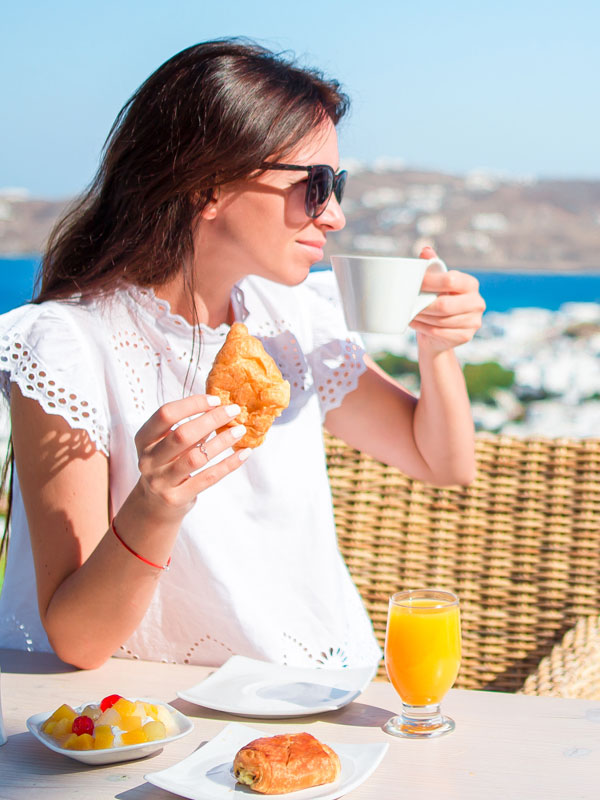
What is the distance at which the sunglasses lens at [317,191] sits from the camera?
1583 millimetres

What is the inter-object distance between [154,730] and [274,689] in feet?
0.81

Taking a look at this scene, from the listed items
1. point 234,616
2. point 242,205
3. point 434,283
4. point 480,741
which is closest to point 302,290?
point 242,205

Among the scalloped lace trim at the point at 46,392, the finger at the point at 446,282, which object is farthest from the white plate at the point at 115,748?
the finger at the point at 446,282

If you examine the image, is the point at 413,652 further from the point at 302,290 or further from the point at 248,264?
the point at 302,290

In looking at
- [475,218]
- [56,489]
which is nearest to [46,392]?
[56,489]

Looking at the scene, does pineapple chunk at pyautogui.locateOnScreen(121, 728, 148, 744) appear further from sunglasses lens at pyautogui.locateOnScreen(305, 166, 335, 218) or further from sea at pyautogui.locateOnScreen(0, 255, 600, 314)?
sea at pyautogui.locateOnScreen(0, 255, 600, 314)

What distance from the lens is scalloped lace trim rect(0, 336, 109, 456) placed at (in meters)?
1.46

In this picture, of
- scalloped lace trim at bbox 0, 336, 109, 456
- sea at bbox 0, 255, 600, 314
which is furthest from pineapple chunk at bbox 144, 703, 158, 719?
sea at bbox 0, 255, 600, 314

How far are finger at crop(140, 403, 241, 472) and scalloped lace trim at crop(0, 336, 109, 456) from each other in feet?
1.10

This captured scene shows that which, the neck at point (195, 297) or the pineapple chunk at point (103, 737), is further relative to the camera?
the neck at point (195, 297)

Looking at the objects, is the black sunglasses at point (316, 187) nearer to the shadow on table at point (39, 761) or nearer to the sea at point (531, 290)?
the shadow on table at point (39, 761)

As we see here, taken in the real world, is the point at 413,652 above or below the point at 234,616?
above

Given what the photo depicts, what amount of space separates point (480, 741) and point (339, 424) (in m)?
1.04

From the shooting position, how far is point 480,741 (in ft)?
3.59
